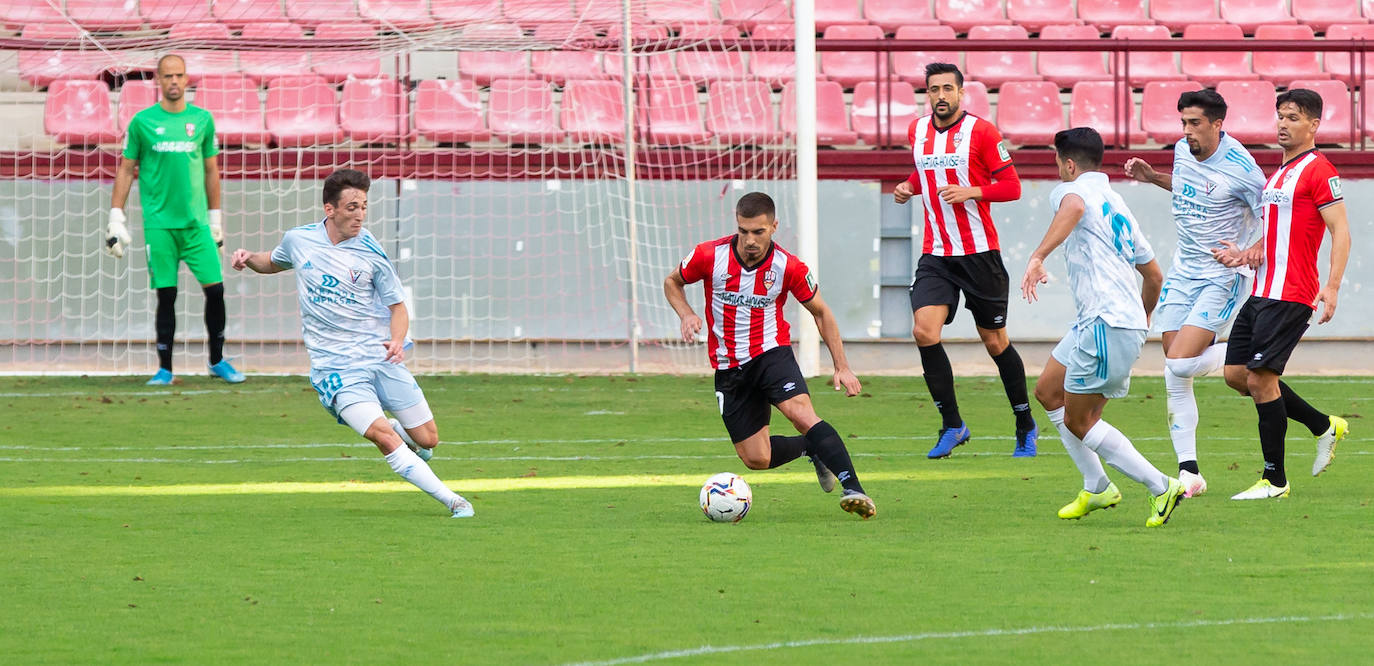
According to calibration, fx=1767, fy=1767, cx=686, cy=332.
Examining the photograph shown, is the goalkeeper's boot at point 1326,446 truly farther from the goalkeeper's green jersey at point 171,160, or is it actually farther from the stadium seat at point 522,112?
the stadium seat at point 522,112

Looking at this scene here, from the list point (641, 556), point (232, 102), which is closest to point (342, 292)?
point (641, 556)

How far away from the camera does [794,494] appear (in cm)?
778

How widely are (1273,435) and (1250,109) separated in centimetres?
1054

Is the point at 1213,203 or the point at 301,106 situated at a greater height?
the point at 301,106

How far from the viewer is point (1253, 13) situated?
1869cm

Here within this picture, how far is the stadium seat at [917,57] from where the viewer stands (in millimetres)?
17391

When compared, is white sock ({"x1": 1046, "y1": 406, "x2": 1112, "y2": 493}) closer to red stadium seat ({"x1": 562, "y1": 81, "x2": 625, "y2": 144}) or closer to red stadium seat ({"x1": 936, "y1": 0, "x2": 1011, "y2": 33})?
red stadium seat ({"x1": 562, "y1": 81, "x2": 625, "y2": 144})

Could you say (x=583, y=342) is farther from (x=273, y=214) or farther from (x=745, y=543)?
(x=745, y=543)

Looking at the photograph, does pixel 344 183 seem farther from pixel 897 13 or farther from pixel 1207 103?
pixel 897 13

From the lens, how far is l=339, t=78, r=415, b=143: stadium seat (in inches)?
623

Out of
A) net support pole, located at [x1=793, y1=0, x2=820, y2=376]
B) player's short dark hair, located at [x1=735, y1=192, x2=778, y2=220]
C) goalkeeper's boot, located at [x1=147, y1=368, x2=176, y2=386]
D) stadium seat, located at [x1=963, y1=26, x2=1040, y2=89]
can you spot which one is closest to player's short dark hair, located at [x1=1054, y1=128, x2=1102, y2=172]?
player's short dark hair, located at [x1=735, y1=192, x2=778, y2=220]

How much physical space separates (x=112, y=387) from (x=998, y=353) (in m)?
6.94

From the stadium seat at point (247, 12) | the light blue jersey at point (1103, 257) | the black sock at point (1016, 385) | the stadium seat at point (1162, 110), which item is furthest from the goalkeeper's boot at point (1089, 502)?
the stadium seat at point (247, 12)

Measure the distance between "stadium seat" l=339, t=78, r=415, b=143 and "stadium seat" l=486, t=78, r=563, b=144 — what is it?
31.7 inches
